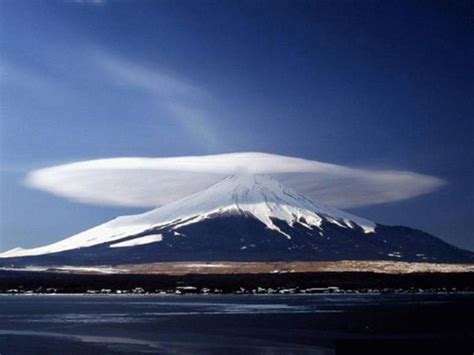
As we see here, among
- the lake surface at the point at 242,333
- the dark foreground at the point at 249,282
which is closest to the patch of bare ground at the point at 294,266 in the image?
the dark foreground at the point at 249,282

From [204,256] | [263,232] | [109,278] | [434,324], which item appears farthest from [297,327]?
[263,232]

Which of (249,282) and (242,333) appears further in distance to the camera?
(249,282)

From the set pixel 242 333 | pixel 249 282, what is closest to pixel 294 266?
pixel 249 282

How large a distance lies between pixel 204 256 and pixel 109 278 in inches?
1625

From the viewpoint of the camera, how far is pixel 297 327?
32125 millimetres

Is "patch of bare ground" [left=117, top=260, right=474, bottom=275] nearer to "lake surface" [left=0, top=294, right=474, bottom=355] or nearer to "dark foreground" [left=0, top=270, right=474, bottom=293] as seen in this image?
"dark foreground" [left=0, top=270, right=474, bottom=293]

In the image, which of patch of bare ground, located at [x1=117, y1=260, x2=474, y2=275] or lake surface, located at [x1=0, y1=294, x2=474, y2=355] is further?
patch of bare ground, located at [x1=117, y1=260, x2=474, y2=275]

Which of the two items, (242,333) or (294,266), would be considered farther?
(294,266)

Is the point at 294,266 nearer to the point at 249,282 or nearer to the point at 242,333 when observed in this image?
the point at 249,282

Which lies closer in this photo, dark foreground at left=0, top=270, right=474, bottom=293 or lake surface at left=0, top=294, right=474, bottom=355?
lake surface at left=0, top=294, right=474, bottom=355

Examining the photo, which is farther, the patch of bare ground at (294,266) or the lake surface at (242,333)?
the patch of bare ground at (294,266)

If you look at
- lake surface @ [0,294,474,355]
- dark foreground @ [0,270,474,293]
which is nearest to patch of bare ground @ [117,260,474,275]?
dark foreground @ [0,270,474,293]

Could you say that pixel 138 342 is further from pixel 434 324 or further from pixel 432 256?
pixel 432 256

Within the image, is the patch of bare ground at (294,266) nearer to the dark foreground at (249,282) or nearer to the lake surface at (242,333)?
the dark foreground at (249,282)
